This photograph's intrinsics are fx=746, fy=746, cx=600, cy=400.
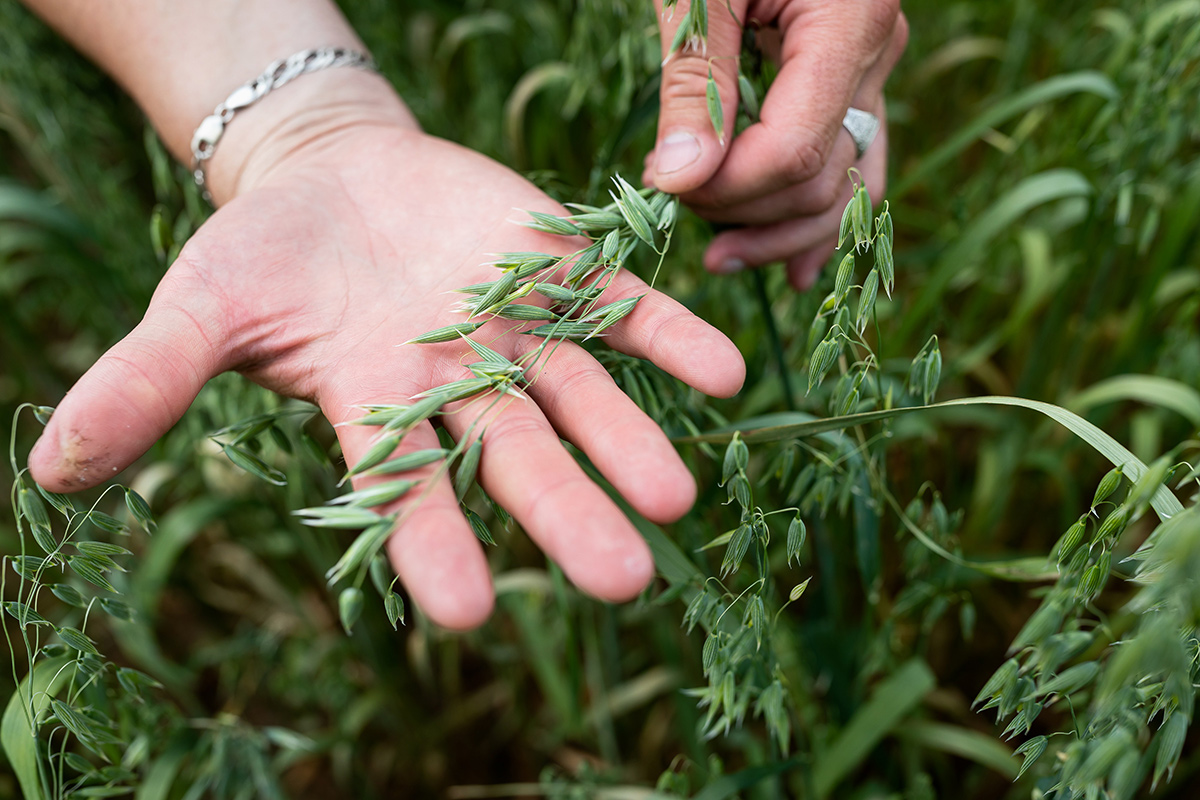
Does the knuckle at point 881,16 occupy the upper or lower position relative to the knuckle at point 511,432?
upper

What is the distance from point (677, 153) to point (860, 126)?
12.5 inches

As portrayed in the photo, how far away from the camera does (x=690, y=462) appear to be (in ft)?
3.25

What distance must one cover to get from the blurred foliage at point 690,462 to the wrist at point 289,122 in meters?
0.14

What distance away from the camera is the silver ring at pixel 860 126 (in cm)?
103

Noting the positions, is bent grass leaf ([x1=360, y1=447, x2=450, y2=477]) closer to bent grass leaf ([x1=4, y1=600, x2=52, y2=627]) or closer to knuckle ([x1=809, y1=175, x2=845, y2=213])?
bent grass leaf ([x1=4, y1=600, x2=52, y2=627])

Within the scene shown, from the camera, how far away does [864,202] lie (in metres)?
0.71

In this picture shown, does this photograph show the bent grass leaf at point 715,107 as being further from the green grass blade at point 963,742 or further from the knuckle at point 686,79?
the green grass blade at point 963,742

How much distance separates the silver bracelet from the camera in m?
1.12

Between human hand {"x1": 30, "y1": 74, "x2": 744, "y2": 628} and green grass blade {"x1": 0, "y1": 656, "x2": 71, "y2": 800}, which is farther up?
human hand {"x1": 30, "y1": 74, "x2": 744, "y2": 628}

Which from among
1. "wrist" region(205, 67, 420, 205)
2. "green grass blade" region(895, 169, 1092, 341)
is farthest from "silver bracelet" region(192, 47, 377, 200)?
"green grass blade" region(895, 169, 1092, 341)

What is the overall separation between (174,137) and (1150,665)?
1364 mm

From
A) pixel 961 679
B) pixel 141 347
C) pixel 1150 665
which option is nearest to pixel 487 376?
pixel 141 347

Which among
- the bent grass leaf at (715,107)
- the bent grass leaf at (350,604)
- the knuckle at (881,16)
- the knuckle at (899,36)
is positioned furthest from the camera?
the knuckle at (899,36)

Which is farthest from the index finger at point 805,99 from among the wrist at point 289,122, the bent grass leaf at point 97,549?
the bent grass leaf at point 97,549
